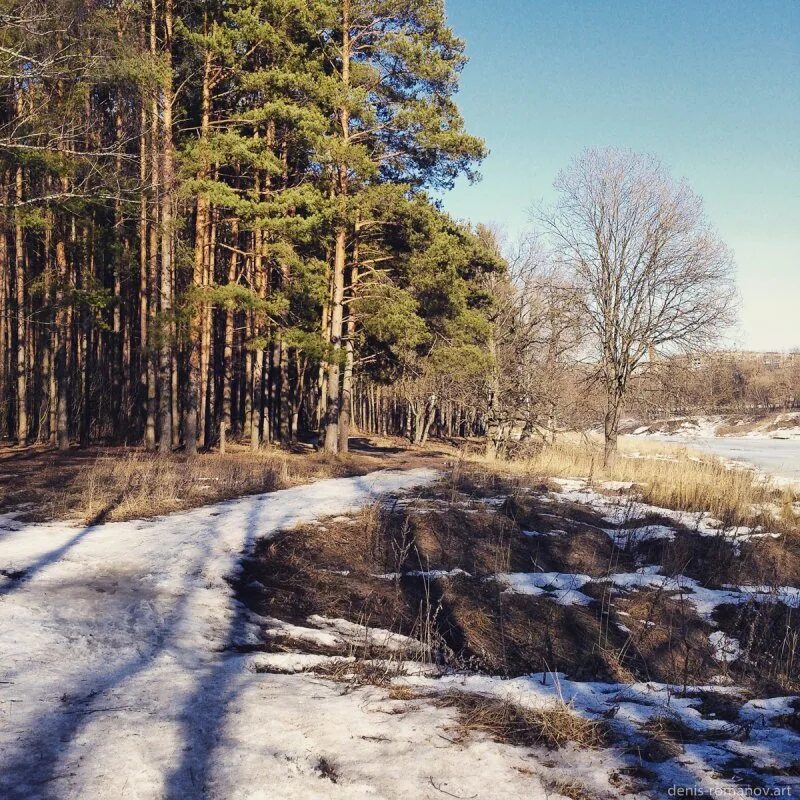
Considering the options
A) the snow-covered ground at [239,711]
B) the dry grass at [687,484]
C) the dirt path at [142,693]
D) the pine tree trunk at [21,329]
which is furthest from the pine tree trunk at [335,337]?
the snow-covered ground at [239,711]

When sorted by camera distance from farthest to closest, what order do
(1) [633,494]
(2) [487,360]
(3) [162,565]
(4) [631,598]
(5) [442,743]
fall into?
(2) [487,360], (1) [633,494], (4) [631,598], (3) [162,565], (5) [442,743]

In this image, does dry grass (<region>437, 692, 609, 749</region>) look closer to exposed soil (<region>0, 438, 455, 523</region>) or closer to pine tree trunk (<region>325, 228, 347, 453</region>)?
exposed soil (<region>0, 438, 455, 523</region>)

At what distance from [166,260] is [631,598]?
13500 mm

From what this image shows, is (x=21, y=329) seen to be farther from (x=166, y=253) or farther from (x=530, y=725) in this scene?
(x=530, y=725)

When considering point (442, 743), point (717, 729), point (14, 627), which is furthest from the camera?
point (14, 627)

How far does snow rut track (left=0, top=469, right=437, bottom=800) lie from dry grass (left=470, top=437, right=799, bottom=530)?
808 centimetres

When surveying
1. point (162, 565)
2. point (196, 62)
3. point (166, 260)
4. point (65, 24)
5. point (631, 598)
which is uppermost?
point (196, 62)

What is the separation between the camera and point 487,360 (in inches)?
752

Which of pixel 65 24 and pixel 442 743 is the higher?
pixel 65 24

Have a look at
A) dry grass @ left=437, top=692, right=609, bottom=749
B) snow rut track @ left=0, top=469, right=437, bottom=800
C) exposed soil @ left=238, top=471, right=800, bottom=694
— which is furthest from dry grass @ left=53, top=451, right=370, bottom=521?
dry grass @ left=437, top=692, right=609, bottom=749

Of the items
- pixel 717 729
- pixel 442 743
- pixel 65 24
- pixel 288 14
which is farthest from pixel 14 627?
pixel 288 14

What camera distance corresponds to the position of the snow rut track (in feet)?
8.50

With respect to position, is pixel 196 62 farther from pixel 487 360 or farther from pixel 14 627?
pixel 14 627

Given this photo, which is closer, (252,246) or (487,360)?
(487,360)
